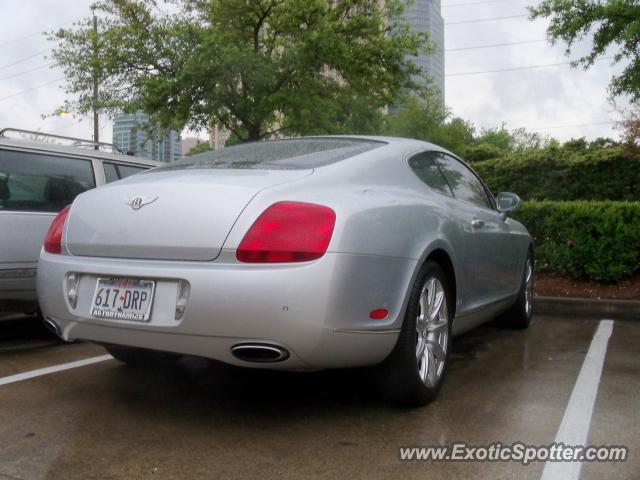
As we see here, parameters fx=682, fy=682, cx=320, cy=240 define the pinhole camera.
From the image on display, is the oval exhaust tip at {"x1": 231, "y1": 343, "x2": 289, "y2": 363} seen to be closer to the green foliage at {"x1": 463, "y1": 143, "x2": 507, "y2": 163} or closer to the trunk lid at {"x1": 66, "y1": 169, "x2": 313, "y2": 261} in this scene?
the trunk lid at {"x1": 66, "y1": 169, "x2": 313, "y2": 261}

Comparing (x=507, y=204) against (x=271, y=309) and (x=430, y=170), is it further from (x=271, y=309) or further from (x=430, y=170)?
(x=271, y=309)

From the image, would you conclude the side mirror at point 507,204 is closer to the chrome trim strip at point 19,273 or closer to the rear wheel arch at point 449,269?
the rear wheel arch at point 449,269

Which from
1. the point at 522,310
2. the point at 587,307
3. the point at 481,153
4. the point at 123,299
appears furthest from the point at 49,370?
the point at 481,153

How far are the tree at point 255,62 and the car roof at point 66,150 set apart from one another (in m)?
9.06

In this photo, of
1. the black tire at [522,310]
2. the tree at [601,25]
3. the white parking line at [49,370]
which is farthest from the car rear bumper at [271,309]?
the tree at [601,25]

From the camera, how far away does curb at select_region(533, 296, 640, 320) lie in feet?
23.5

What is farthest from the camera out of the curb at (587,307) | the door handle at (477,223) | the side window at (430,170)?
the curb at (587,307)

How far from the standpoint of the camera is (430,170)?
4.20m

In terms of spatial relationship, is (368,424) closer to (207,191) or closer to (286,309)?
(286,309)

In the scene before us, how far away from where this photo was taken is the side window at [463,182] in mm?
4516

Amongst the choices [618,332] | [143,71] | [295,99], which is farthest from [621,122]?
[618,332]

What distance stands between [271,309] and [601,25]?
402 inches

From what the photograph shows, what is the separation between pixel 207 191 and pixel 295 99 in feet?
41.1

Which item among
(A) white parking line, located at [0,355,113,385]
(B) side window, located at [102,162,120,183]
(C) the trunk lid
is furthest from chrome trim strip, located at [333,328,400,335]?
(B) side window, located at [102,162,120,183]
